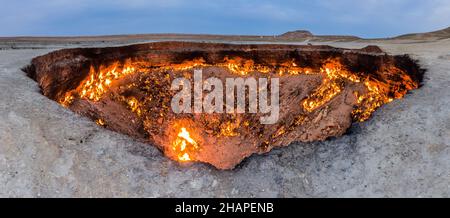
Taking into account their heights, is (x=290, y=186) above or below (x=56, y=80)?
below

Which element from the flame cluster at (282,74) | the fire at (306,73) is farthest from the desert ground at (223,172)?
the flame cluster at (282,74)

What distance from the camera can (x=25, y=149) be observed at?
4.84m

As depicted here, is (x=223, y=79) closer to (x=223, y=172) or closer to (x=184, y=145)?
Answer: (x=184, y=145)

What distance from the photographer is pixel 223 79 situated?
1287cm

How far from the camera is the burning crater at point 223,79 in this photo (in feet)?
33.6

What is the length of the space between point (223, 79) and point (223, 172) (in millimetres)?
8201

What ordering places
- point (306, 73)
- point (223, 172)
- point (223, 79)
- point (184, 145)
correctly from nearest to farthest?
point (223, 172)
point (306, 73)
point (184, 145)
point (223, 79)

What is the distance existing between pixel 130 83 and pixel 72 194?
8107mm

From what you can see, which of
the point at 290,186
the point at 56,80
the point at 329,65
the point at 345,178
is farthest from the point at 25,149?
the point at 329,65

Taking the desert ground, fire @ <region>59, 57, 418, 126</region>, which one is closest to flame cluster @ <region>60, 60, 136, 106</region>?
fire @ <region>59, 57, 418, 126</region>

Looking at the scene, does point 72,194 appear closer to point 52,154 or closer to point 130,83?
point 52,154

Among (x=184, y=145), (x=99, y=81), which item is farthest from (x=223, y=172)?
(x=184, y=145)
